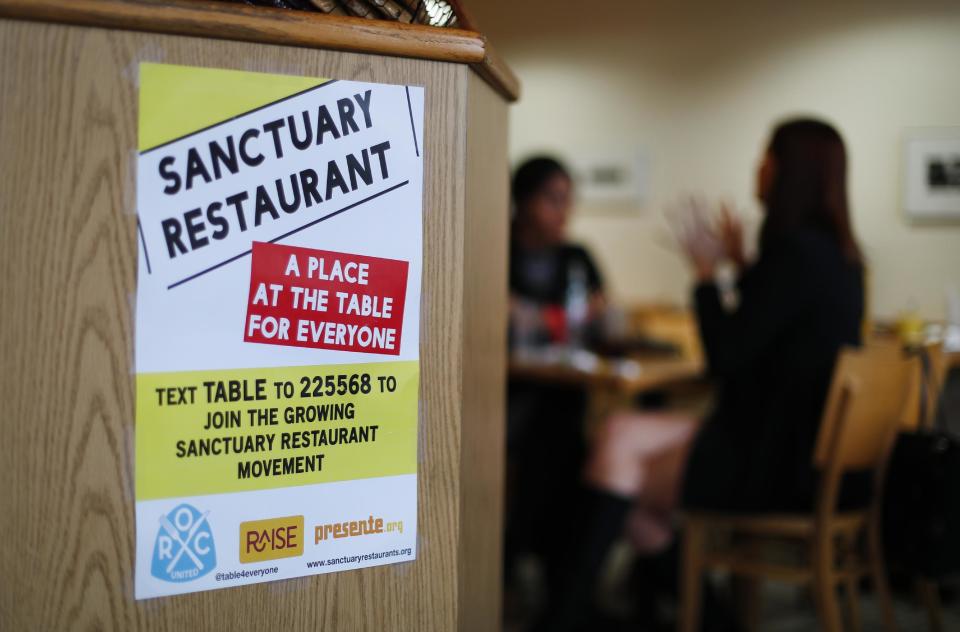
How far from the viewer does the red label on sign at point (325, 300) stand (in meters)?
0.74

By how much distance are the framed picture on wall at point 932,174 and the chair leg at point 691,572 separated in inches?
48.0

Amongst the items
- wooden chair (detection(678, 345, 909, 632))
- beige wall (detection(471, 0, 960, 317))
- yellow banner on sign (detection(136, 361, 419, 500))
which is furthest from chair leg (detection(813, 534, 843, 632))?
yellow banner on sign (detection(136, 361, 419, 500))

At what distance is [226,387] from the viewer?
0.74 meters

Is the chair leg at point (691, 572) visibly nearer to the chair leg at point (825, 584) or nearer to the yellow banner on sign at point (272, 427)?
the chair leg at point (825, 584)

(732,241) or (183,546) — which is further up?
(732,241)

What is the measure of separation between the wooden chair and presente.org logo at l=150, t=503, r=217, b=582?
1.50 meters

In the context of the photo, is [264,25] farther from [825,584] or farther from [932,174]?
[932,174]

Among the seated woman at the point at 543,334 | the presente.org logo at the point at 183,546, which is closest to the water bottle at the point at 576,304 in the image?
the seated woman at the point at 543,334

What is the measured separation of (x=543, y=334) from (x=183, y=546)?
2160 millimetres

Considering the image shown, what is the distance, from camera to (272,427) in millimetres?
756

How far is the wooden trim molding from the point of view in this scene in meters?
0.67

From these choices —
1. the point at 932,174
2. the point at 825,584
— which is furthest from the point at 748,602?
the point at 932,174

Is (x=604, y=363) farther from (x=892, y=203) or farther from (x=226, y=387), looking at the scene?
(x=226, y=387)

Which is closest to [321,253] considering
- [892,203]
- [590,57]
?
[892,203]
